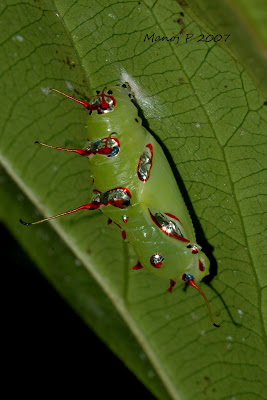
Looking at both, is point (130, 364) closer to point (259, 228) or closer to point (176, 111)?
point (259, 228)

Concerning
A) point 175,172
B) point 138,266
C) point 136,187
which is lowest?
point 138,266

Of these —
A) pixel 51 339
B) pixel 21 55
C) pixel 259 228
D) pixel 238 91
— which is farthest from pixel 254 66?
pixel 51 339

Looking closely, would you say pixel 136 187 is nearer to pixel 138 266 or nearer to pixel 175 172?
pixel 175 172

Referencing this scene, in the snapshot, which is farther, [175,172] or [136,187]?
[175,172]

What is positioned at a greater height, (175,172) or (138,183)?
(138,183)

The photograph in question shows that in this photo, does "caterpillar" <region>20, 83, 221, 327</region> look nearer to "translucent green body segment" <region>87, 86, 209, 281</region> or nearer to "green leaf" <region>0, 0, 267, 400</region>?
"translucent green body segment" <region>87, 86, 209, 281</region>

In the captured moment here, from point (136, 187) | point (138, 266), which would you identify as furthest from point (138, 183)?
point (138, 266)

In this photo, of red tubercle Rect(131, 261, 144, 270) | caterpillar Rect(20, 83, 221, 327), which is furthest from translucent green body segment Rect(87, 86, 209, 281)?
red tubercle Rect(131, 261, 144, 270)
